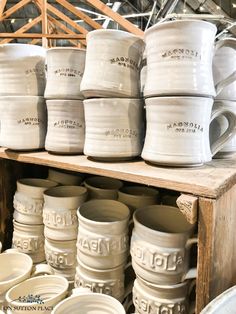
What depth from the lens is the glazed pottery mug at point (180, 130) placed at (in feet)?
1.93

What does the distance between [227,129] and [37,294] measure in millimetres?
647

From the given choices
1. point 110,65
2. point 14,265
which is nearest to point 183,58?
point 110,65

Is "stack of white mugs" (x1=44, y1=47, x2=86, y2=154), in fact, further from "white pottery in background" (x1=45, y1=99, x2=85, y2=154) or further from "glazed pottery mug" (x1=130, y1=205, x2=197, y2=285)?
"glazed pottery mug" (x1=130, y1=205, x2=197, y2=285)

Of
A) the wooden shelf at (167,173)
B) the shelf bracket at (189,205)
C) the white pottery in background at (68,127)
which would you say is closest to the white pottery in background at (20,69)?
the white pottery in background at (68,127)

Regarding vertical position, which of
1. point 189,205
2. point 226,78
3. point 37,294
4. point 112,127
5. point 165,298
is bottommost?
point 37,294

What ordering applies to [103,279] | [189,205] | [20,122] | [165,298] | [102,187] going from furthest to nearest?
[102,187]
[20,122]
[103,279]
[165,298]
[189,205]

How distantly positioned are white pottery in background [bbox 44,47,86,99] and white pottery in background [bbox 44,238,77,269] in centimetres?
41

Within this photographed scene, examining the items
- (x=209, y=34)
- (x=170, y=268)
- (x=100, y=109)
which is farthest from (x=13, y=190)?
(x=209, y=34)

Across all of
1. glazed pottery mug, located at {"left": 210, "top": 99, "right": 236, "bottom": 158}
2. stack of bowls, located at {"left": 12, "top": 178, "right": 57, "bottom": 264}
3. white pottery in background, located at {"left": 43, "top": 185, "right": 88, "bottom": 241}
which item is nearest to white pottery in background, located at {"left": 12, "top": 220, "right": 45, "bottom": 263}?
stack of bowls, located at {"left": 12, "top": 178, "right": 57, "bottom": 264}

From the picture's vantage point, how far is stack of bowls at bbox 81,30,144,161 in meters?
0.66

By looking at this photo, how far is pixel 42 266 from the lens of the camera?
84 cm

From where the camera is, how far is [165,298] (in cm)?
60

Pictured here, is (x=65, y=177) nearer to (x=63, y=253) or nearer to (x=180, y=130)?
(x=63, y=253)

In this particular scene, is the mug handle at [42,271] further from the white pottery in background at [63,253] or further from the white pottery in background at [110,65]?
the white pottery in background at [110,65]
